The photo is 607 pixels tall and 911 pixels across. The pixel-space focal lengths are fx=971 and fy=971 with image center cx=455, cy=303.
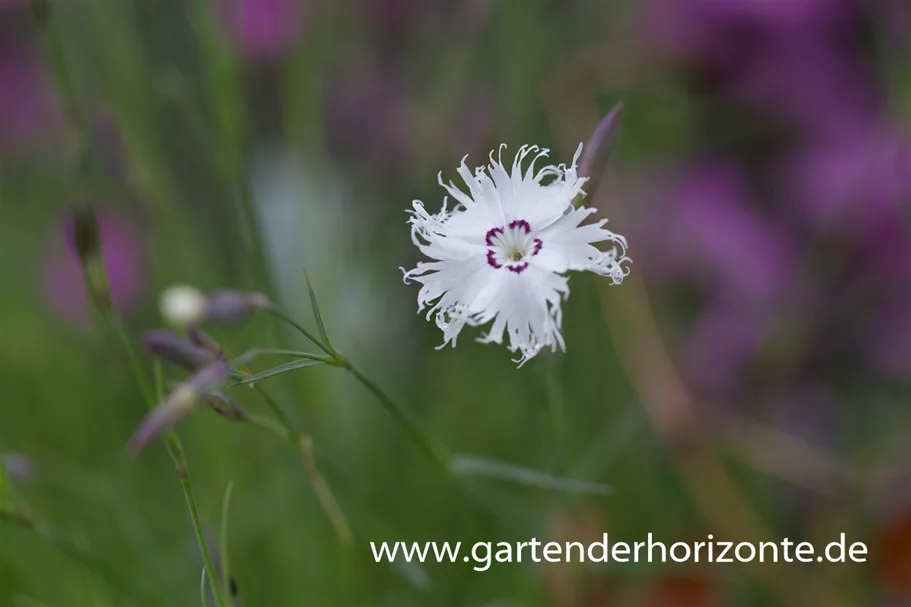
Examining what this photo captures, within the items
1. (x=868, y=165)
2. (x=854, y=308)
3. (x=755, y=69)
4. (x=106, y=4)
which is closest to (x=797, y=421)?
(x=854, y=308)

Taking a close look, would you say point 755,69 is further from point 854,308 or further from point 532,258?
point 532,258

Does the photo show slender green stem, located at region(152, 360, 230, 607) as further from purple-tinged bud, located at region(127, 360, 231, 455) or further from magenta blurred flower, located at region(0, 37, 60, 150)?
magenta blurred flower, located at region(0, 37, 60, 150)

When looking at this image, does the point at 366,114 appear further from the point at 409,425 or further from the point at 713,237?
the point at 409,425

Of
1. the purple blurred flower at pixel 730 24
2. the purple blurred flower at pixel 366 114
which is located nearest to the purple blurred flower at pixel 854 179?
the purple blurred flower at pixel 730 24

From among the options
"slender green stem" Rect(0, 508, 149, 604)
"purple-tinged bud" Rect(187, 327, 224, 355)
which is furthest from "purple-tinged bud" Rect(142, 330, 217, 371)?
"slender green stem" Rect(0, 508, 149, 604)

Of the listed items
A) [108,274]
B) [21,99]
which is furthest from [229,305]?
[21,99]

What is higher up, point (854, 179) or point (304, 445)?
point (854, 179)

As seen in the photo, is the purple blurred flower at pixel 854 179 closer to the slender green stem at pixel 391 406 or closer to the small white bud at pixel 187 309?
the slender green stem at pixel 391 406
